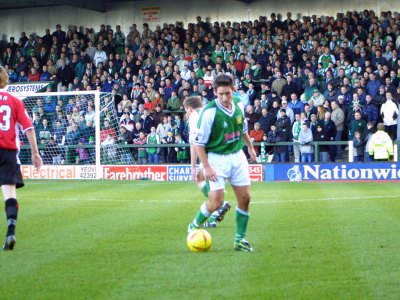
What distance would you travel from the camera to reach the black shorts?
9859mm

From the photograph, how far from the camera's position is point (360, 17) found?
32000mm

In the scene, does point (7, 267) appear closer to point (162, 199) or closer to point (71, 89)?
point (162, 199)

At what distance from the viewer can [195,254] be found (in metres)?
9.57

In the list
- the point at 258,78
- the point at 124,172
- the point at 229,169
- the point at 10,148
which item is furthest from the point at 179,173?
the point at 229,169

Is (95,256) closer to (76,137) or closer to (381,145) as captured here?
(381,145)

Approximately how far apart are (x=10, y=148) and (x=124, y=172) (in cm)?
1936

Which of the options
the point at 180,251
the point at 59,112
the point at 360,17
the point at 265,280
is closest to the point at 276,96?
the point at 360,17

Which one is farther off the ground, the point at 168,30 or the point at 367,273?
the point at 168,30

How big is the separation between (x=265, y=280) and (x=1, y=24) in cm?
3980

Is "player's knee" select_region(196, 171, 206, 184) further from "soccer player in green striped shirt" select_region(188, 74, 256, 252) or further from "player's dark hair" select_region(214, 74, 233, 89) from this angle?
"player's dark hair" select_region(214, 74, 233, 89)

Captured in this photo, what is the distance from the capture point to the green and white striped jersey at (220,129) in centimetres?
963

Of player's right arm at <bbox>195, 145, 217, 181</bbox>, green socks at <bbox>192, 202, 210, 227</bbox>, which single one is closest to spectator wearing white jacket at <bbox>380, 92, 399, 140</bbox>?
green socks at <bbox>192, 202, 210, 227</bbox>

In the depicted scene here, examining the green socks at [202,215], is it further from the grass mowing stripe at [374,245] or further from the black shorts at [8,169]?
the black shorts at [8,169]

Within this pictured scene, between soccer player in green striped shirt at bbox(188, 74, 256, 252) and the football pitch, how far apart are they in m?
0.55
